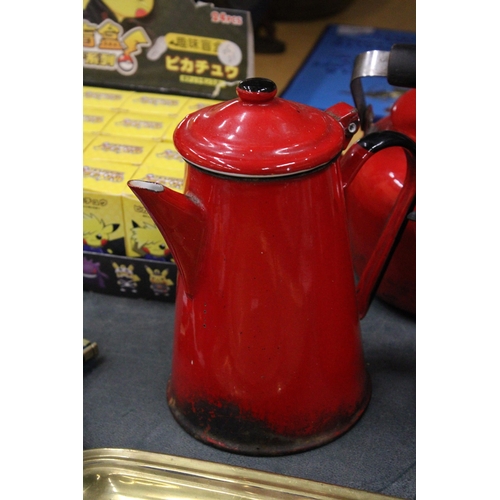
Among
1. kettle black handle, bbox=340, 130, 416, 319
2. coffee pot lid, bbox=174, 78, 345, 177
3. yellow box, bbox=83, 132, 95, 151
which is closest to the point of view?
coffee pot lid, bbox=174, 78, 345, 177

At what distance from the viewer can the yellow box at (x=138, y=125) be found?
915 mm

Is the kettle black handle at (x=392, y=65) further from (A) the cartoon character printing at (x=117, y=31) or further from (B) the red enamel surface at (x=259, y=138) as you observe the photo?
(A) the cartoon character printing at (x=117, y=31)

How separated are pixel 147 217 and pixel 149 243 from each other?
36mm

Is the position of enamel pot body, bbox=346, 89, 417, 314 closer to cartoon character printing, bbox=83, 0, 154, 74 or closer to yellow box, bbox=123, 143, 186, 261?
yellow box, bbox=123, 143, 186, 261

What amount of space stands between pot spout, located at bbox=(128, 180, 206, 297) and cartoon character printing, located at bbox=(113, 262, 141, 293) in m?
0.25

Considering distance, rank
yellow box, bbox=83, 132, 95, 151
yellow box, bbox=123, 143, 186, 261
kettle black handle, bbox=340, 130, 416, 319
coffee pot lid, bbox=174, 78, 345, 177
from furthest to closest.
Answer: yellow box, bbox=83, 132, 95, 151 < yellow box, bbox=123, 143, 186, 261 < kettle black handle, bbox=340, 130, 416, 319 < coffee pot lid, bbox=174, 78, 345, 177

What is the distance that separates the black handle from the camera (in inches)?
27.3

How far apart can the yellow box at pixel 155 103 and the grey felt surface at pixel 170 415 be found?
11.4 inches

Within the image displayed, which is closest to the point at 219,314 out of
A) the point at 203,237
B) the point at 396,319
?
the point at 203,237

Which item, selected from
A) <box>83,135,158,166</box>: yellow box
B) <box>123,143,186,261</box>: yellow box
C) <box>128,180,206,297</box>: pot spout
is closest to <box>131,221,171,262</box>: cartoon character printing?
<box>123,143,186,261</box>: yellow box

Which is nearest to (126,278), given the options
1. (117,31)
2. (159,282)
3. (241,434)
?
(159,282)

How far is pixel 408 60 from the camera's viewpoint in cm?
69

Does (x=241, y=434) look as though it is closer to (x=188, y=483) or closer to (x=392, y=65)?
(x=188, y=483)

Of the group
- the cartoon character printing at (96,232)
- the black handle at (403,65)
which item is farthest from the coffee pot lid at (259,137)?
the cartoon character printing at (96,232)
